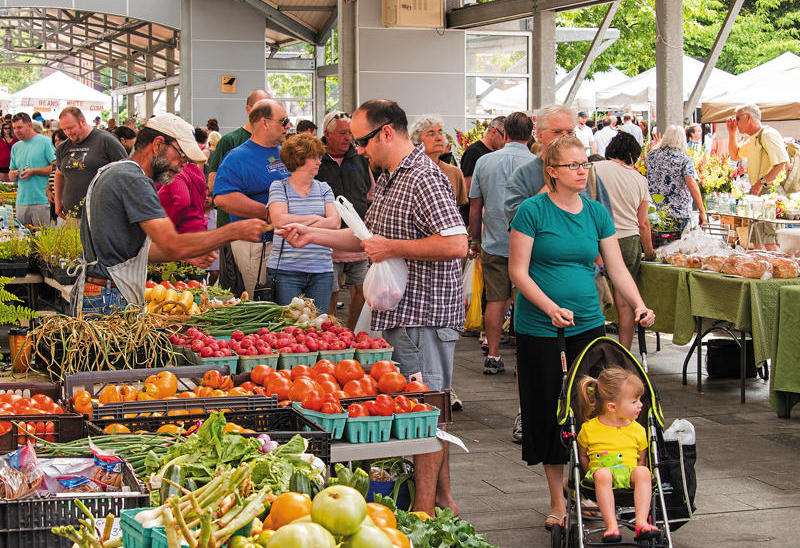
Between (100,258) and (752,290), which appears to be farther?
(752,290)

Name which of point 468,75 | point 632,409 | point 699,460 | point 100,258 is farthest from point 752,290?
point 468,75

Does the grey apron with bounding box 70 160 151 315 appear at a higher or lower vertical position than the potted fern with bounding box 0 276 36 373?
higher

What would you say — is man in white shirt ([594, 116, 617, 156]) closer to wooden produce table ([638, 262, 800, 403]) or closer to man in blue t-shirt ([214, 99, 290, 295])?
wooden produce table ([638, 262, 800, 403])

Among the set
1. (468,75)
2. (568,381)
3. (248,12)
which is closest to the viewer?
(568,381)

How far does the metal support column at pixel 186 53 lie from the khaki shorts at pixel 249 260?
58.2ft

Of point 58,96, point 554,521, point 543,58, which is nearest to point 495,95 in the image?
point 543,58

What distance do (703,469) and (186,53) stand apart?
803 inches

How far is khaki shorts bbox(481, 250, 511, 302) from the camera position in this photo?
7.69 metres

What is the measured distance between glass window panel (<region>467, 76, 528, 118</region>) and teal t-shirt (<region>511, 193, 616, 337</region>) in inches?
463

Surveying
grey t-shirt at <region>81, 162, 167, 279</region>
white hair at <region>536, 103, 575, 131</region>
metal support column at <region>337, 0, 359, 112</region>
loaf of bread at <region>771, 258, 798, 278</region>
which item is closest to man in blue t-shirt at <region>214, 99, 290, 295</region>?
grey t-shirt at <region>81, 162, 167, 279</region>

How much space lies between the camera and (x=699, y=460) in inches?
229

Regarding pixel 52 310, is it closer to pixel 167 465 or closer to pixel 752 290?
pixel 752 290

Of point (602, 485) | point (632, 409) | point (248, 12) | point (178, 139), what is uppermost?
point (248, 12)

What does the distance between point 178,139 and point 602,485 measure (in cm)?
250
